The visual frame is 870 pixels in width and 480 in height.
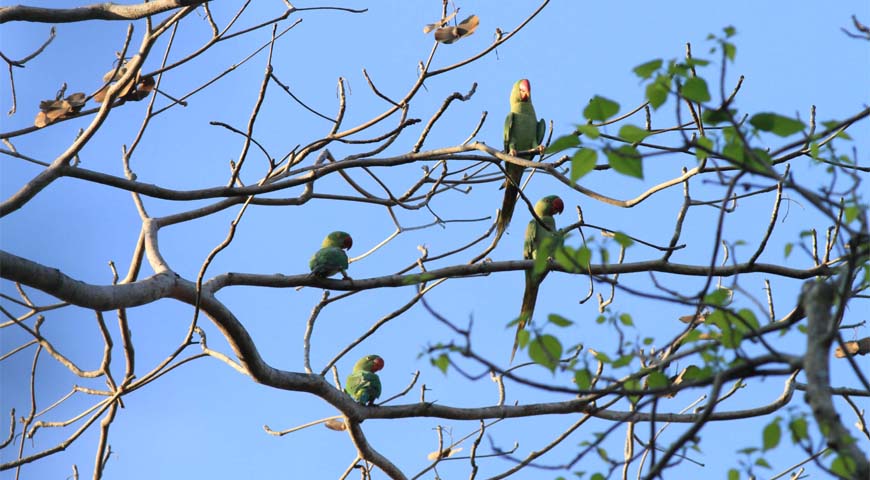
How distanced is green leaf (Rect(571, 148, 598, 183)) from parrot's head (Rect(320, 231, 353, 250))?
3.80 metres

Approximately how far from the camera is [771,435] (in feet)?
6.83

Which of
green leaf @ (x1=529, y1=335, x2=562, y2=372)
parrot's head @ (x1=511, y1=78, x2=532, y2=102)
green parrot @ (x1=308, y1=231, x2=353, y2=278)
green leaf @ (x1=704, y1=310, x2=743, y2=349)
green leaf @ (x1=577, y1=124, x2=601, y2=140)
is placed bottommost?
green leaf @ (x1=704, y1=310, x2=743, y2=349)

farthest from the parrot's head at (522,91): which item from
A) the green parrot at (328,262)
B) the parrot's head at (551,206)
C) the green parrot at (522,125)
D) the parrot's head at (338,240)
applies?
the green parrot at (328,262)

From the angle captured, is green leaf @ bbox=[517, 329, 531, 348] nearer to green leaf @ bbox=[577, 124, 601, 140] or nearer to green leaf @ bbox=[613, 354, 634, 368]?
green leaf @ bbox=[613, 354, 634, 368]

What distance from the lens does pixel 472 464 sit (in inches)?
161

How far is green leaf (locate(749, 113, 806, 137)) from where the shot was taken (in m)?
2.04

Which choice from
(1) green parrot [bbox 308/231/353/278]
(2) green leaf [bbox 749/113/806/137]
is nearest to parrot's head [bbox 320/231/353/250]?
(1) green parrot [bbox 308/231/353/278]

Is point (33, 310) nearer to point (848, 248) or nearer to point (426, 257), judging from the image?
point (426, 257)

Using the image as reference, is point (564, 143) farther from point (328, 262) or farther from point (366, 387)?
point (366, 387)

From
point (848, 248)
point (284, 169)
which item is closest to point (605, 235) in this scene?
point (284, 169)

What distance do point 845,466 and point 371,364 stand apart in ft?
14.0

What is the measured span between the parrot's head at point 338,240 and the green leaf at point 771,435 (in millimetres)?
3949

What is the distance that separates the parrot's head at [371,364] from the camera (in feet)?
19.5

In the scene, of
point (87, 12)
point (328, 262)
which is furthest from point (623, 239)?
point (328, 262)
